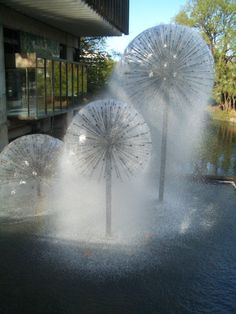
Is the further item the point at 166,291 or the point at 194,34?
the point at 194,34

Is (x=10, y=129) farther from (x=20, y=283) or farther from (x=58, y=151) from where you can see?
(x=20, y=283)

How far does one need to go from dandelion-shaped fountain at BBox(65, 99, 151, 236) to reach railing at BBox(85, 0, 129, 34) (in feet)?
23.3

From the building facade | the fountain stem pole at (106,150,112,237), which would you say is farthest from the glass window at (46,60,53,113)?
the fountain stem pole at (106,150,112,237)

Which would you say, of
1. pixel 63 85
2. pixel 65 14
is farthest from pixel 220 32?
pixel 65 14

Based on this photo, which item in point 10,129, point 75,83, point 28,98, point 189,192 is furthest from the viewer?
point 75,83

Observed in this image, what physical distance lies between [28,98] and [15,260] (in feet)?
24.7

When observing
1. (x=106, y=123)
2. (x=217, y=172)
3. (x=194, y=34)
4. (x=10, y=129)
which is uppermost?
(x=194, y=34)

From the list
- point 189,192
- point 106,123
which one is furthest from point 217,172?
point 106,123

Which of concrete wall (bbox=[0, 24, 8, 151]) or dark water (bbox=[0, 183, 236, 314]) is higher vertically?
concrete wall (bbox=[0, 24, 8, 151])

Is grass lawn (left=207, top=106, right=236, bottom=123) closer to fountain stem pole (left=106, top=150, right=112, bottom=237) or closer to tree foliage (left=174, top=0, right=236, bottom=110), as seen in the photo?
tree foliage (left=174, top=0, right=236, bottom=110)

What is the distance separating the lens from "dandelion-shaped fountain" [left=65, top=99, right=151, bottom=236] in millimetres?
7148

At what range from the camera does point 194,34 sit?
8.89m

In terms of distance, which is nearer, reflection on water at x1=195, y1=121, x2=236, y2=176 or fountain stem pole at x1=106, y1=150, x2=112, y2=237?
fountain stem pole at x1=106, y1=150, x2=112, y2=237

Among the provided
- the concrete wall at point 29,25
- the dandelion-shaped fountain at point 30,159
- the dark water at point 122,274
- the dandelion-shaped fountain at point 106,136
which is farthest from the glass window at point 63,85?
the dandelion-shaped fountain at point 106,136
